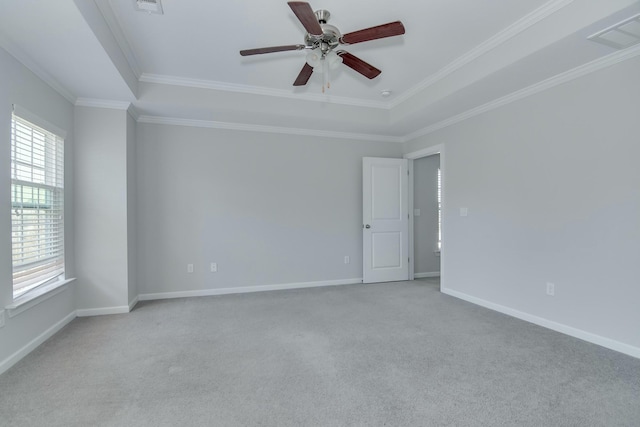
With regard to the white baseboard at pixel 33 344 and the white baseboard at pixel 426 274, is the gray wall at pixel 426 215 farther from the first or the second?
the white baseboard at pixel 33 344

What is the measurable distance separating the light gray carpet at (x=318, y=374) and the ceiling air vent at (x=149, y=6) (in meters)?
2.71

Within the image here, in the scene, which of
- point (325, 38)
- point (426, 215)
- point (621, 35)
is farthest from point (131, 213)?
point (621, 35)

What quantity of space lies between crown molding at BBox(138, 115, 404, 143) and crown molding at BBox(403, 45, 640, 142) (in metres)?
1.02

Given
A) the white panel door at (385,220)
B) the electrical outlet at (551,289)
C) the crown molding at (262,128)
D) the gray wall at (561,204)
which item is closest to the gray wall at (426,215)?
the white panel door at (385,220)

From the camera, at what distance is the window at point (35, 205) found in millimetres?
2586

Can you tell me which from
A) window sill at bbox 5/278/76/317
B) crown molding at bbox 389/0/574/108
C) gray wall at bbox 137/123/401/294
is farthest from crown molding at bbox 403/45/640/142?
window sill at bbox 5/278/76/317

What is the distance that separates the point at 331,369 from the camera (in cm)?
233

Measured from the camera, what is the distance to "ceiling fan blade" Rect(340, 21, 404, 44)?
1.99 m

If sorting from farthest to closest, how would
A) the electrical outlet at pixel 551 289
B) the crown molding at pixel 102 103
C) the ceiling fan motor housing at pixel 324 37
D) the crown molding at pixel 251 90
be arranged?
the crown molding at pixel 251 90
the crown molding at pixel 102 103
the electrical outlet at pixel 551 289
the ceiling fan motor housing at pixel 324 37

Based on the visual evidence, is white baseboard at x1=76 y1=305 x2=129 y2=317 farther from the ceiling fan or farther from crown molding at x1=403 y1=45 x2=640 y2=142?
crown molding at x1=403 y1=45 x2=640 y2=142

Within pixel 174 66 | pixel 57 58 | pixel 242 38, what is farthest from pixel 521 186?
pixel 57 58

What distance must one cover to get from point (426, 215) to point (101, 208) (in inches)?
189

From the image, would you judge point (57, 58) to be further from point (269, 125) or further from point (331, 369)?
point (331, 369)

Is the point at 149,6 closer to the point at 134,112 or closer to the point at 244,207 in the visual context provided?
the point at 134,112
